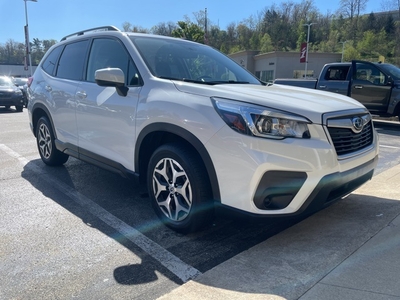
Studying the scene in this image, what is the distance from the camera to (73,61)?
465cm

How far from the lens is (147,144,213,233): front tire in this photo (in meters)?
2.85

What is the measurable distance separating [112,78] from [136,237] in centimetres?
151

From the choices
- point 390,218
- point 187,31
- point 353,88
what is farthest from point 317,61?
point 390,218

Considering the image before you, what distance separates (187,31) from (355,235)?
137 ft

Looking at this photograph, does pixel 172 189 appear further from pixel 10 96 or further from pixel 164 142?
pixel 10 96

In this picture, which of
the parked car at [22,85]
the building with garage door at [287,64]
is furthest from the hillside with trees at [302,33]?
the parked car at [22,85]

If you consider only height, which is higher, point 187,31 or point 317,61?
point 187,31

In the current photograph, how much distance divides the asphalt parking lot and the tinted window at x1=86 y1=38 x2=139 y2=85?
142cm

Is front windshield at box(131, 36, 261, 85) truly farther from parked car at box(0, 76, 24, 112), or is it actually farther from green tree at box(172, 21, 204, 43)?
green tree at box(172, 21, 204, 43)

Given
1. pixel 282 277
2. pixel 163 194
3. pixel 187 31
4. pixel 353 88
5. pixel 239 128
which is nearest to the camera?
pixel 282 277

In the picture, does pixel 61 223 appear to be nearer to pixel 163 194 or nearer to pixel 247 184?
pixel 163 194

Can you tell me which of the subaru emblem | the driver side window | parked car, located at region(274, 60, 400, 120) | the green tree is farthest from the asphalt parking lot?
the green tree

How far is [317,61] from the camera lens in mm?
45594

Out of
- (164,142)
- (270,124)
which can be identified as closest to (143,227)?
(164,142)
